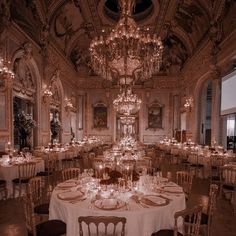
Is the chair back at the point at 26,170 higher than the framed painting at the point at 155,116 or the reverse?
the reverse

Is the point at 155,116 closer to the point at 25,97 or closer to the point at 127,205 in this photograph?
the point at 25,97

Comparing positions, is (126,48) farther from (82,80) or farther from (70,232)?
(82,80)

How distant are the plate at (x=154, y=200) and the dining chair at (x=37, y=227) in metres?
1.15

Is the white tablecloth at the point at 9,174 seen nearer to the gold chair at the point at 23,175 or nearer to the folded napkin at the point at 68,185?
the gold chair at the point at 23,175

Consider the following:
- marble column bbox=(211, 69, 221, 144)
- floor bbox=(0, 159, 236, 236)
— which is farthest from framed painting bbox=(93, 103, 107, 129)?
floor bbox=(0, 159, 236, 236)

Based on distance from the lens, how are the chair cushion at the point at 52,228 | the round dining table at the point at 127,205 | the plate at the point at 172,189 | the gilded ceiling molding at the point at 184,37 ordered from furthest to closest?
1. the gilded ceiling molding at the point at 184,37
2. the plate at the point at 172,189
3. the chair cushion at the point at 52,228
4. the round dining table at the point at 127,205

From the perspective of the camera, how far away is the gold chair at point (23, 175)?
5.72 m

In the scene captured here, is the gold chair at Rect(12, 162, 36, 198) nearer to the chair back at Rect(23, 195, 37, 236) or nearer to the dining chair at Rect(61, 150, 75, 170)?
the chair back at Rect(23, 195, 37, 236)

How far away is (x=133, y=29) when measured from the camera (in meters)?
6.89

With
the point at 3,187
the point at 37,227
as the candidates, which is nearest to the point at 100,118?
the point at 3,187

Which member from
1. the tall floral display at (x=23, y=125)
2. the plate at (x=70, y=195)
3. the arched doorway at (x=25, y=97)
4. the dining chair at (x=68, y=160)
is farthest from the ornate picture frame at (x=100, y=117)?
the plate at (x=70, y=195)

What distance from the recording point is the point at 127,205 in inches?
119

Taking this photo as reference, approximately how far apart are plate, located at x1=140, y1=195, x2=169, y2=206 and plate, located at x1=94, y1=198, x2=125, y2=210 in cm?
A: 32

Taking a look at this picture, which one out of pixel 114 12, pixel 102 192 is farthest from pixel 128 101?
pixel 102 192
